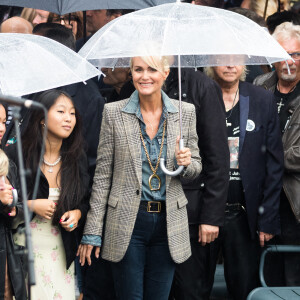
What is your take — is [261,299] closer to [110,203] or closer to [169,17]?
[110,203]

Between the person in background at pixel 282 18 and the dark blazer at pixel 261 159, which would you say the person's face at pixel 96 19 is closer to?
the person in background at pixel 282 18

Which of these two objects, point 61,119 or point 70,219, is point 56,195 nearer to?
point 70,219

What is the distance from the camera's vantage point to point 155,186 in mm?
4965

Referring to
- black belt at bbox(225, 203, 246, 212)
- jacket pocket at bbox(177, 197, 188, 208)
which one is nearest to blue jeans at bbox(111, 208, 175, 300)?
jacket pocket at bbox(177, 197, 188, 208)

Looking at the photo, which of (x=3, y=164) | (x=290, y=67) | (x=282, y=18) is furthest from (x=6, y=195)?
(x=282, y=18)

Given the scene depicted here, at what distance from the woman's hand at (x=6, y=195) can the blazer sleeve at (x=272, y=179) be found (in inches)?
76.5

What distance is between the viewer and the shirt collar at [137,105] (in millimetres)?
5038

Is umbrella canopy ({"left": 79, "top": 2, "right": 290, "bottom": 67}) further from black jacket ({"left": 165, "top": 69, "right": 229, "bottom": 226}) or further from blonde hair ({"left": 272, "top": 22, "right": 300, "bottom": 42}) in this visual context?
blonde hair ({"left": 272, "top": 22, "right": 300, "bottom": 42})

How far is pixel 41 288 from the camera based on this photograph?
5133 mm

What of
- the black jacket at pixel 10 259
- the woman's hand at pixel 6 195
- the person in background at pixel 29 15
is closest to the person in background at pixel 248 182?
the black jacket at pixel 10 259

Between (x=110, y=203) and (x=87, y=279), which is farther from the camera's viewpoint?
(x=87, y=279)

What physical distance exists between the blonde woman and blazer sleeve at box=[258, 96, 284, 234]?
2.90 feet

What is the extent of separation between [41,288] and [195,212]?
1148 millimetres

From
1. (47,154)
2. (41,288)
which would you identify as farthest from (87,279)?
(47,154)
